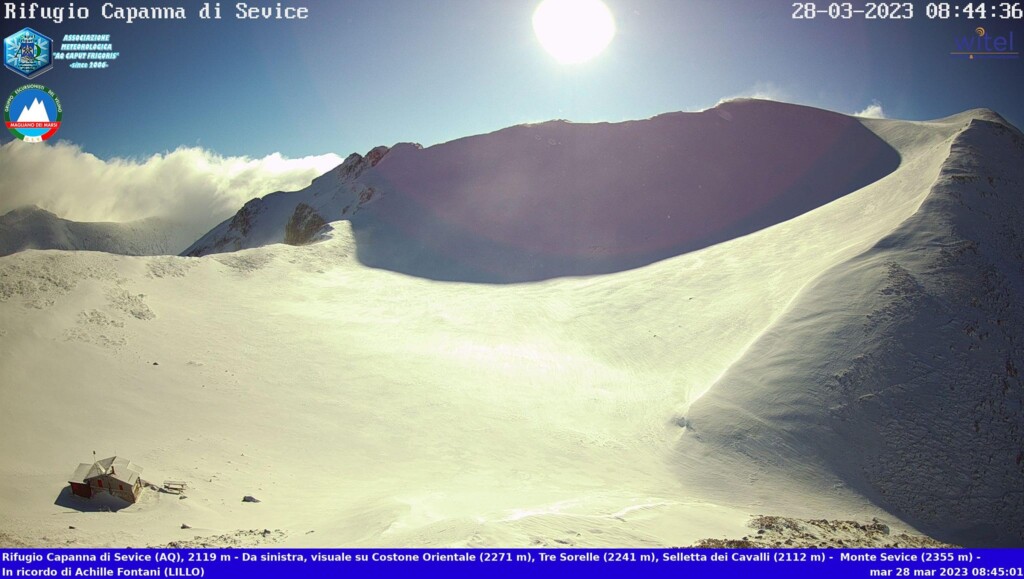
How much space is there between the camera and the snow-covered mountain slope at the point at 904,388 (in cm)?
2009

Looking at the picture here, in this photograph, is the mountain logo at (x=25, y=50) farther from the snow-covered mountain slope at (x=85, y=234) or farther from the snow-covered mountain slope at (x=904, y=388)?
the snow-covered mountain slope at (x=85, y=234)

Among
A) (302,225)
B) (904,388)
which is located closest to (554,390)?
Result: (904,388)

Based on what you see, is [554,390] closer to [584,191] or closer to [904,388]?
[904,388]

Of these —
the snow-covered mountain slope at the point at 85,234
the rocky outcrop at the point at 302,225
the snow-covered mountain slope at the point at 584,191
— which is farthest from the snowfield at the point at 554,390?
the snow-covered mountain slope at the point at 85,234

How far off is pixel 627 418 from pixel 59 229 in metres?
168

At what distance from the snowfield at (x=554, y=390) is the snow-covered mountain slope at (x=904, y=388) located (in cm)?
9

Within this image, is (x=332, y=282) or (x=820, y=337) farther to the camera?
(x=332, y=282)

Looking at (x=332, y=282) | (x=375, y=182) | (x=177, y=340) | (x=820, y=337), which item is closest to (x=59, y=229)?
(x=375, y=182)

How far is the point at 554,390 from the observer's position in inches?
1051

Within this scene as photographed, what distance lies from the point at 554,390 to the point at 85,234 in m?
165

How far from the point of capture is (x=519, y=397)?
25.8 metres

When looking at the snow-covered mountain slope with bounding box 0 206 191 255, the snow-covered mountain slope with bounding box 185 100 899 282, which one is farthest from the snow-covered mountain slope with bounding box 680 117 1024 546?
the snow-covered mountain slope with bounding box 0 206 191 255

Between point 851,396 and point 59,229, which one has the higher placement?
point 59,229

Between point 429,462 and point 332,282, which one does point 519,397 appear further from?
point 332,282
